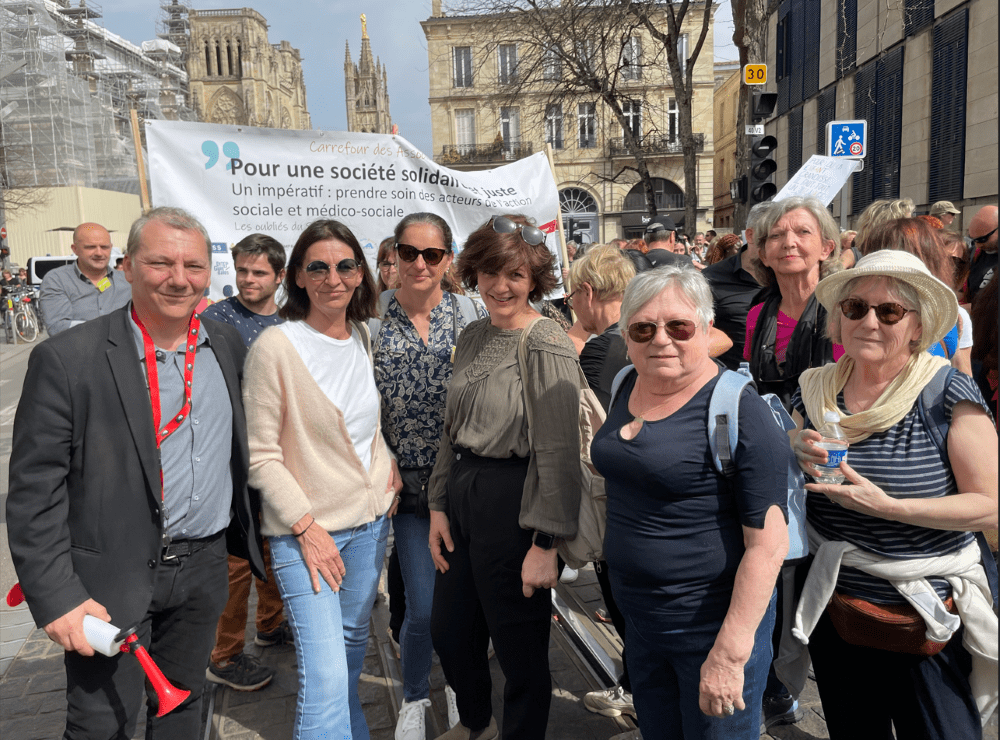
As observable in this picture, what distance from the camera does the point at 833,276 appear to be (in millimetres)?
2334

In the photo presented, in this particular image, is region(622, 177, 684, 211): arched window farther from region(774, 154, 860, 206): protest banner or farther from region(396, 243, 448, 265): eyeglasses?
region(396, 243, 448, 265): eyeglasses

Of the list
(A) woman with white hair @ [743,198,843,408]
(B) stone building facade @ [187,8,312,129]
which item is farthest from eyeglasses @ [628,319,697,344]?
(B) stone building facade @ [187,8,312,129]

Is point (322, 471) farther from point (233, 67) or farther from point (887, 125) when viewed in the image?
point (233, 67)

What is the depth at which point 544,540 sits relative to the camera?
8.30 ft

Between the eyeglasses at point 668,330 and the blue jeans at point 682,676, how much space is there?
2.51ft

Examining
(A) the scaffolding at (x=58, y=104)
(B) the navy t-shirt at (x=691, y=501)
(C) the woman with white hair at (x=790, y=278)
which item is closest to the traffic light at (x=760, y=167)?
(C) the woman with white hair at (x=790, y=278)

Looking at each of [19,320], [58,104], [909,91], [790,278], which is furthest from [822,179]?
[58,104]

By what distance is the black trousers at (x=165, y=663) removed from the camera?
2.15m

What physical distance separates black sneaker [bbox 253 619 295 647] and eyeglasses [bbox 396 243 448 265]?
215 centimetres

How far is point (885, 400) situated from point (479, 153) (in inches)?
1731

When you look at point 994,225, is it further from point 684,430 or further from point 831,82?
point 831,82

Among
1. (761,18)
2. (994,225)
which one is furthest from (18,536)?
(761,18)

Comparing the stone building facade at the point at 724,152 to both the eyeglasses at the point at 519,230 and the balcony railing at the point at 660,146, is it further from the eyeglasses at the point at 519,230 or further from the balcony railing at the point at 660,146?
the eyeglasses at the point at 519,230

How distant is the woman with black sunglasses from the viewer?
252 cm
